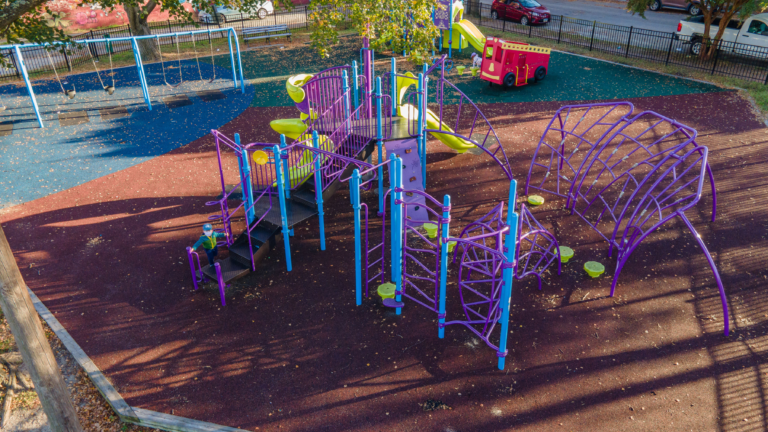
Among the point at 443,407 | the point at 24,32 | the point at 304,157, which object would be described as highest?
the point at 24,32

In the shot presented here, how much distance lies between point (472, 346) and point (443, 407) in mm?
1077

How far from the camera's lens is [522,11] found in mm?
25000

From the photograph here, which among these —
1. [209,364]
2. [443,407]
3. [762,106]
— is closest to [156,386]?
[209,364]

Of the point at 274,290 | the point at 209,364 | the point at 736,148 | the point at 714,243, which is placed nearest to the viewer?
the point at 209,364

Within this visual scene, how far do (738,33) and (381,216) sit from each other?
1634 cm

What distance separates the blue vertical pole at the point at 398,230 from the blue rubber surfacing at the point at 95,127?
7.89 m

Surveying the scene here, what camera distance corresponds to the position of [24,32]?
6668 millimetres

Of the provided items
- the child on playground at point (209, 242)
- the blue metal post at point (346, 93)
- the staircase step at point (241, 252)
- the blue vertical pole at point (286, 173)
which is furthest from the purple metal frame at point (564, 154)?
the child on playground at point (209, 242)

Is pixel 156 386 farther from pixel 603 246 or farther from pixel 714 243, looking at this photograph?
pixel 714 243

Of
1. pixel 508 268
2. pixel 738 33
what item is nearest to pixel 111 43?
pixel 508 268

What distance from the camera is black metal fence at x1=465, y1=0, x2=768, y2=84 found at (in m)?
17.5

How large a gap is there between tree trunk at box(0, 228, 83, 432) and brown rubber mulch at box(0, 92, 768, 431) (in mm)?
835

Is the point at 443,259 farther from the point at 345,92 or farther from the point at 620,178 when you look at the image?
the point at 620,178

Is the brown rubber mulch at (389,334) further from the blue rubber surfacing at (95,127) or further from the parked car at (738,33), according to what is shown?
the parked car at (738,33)
